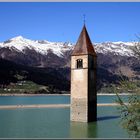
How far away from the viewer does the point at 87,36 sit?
50.2 metres

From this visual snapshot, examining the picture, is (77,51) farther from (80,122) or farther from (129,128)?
(129,128)

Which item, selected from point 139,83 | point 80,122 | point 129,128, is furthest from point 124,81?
point 80,122

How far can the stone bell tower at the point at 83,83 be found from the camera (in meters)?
47.3

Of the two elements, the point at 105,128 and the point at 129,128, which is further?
the point at 105,128

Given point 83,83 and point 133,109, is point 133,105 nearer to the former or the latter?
point 133,109

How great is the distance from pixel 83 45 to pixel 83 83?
5.17 metres

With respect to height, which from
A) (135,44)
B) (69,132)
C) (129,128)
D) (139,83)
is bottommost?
(69,132)

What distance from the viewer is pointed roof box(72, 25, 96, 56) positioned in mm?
48500

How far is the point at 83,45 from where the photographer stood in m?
48.8

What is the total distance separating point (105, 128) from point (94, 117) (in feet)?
27.6

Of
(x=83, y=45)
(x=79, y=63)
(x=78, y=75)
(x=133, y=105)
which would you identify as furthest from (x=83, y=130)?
(x=133, y=105)

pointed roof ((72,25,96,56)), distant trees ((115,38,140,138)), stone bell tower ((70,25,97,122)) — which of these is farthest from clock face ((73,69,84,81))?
distant trees ((115,38,140,138))

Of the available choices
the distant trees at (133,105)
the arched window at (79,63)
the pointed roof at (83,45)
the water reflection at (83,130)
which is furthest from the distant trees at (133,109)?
the arched window at (79,63)

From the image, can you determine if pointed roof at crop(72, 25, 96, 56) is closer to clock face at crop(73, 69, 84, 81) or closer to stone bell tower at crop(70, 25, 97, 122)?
stone bell tower at crop(70, 25, 97, 122)
